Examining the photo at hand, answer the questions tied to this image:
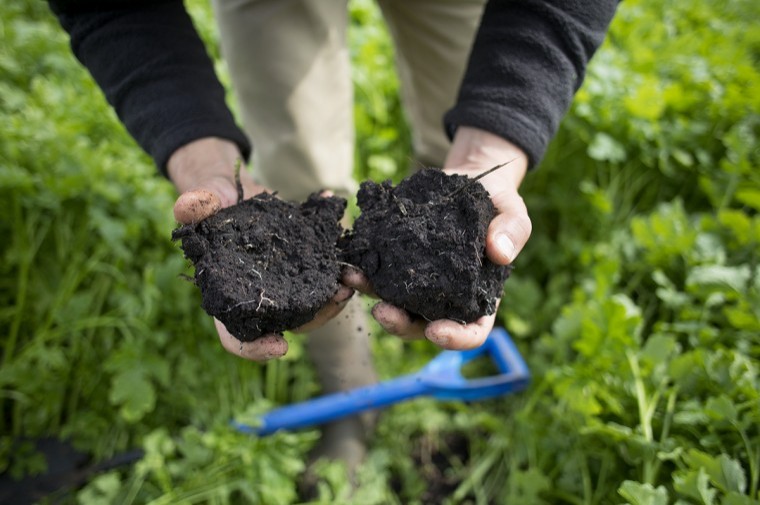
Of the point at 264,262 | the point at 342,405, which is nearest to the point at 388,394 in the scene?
the point at 342,405

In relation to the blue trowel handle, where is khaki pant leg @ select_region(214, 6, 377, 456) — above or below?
above

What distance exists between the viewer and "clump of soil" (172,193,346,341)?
1.40 meters

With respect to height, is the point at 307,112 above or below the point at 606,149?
above

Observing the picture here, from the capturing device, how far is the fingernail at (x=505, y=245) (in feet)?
4.75

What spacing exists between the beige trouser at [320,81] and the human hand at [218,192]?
17.8 inches

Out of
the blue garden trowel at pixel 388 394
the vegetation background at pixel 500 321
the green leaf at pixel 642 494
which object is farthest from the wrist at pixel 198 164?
the green leaf at pixel 642 494

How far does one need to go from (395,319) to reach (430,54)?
58.0 inches

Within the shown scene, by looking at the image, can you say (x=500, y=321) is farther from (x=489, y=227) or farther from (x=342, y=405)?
(x=489, y=227)

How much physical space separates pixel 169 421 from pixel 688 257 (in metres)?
2.30

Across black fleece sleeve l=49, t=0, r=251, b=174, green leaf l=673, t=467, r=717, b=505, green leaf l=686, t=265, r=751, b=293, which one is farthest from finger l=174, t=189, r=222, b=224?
green leaf l=686, t=265, r=751, b=293

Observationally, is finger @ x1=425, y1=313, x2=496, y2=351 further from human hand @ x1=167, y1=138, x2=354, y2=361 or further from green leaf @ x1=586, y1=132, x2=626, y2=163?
green leaf @ x1=586, y1=132, x2=626, y2=163

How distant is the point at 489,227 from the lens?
152cm

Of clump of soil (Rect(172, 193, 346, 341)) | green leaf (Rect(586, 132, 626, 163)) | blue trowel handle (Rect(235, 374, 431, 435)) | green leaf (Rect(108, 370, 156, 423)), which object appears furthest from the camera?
green leaf (Rect(586, 132, 626, 163))

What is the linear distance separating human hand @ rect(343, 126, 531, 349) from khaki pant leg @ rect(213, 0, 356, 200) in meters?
0.73
